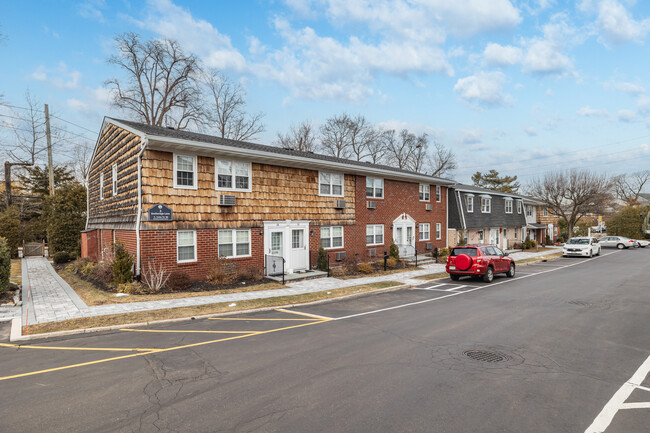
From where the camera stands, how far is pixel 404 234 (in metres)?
25.1

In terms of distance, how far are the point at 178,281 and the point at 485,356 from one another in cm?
1106

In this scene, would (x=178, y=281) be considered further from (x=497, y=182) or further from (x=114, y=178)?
(x=497, y=182)

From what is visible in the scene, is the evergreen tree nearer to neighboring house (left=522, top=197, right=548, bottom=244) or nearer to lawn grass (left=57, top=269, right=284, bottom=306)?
neighboring house (left=522, top=197, right=548, bottom=244)

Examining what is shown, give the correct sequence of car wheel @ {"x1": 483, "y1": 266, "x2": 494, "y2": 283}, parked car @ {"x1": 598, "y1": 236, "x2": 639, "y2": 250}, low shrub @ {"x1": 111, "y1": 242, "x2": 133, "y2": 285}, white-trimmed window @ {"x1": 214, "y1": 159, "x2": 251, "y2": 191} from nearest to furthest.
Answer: low shrub @ {"x1": 111, "y1": 242, "x2": 133, "y2": 285} → white-trimmed window @ {"x1": 214, "y1": 159, "x2": 251, "y2": 191} → car wheel @ {"x1": 483, "y1": 266, "x2": 494, "y2": 283} → parked car @ {"x1": 598, "y1": 236, "x2": 639, "y2": 250}

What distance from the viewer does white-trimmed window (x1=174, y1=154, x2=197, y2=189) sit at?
14.4 meters

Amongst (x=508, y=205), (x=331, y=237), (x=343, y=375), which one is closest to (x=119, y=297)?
(x=343, y=375)

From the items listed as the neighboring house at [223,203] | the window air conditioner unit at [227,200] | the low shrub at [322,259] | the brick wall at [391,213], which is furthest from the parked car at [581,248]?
the window air conditioner unit at [227,200]

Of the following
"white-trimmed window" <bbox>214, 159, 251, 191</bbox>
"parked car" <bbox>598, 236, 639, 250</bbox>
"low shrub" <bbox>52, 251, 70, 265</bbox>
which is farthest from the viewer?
"parked car" <bbox>598, 236, 639, 250</bbox>

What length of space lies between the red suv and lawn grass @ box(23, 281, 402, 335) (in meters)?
5.66

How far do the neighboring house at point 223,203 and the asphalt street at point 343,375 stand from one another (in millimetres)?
5682

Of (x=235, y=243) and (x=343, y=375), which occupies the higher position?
(x=235, y=243)

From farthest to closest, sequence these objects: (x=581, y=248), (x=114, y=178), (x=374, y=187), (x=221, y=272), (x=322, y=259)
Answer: (x=581, y=248), (x=374, y=187), (x=322, y=259), (x=114, y=178), (x=221, y=272)

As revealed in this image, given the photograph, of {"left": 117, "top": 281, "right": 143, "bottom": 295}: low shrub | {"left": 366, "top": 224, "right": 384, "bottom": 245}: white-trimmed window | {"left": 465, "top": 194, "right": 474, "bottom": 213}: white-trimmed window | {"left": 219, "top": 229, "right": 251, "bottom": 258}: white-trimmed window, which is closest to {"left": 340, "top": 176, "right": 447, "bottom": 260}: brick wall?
{"left": 366, "top": 224, "right": 384, "bottom": 245}: white-trimmed window

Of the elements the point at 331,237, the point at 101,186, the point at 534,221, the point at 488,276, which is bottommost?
the point at 488,276
